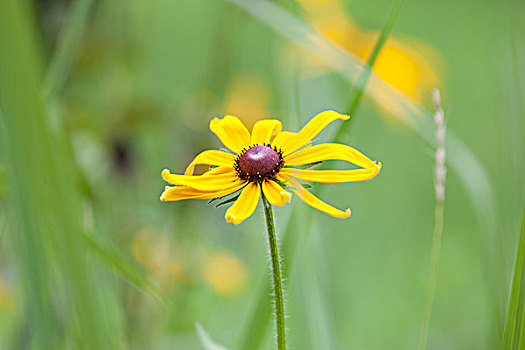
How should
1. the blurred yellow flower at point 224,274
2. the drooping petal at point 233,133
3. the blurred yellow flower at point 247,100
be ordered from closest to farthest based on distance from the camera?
the drooping petal at point 233,133, the blurred yellow flower at point 224,274, the blurred yellow flower at point 247,100

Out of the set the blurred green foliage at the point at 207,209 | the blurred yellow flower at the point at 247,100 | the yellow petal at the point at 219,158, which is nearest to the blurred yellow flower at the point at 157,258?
the blurred green foliage at the point at 207,209

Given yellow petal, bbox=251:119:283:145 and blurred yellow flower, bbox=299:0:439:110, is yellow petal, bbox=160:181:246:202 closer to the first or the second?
yellow petal, bbox=251:119:283:145

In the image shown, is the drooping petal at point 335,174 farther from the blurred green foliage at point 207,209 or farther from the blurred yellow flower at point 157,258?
the blurred yellow flower at point 157,258

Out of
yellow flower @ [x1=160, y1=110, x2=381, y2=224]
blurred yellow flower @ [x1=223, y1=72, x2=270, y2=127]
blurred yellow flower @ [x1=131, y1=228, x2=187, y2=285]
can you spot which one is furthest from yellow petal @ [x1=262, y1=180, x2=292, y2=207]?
blurred yellow flower @ [x1=223, y1=72, x2=270, y2=127]

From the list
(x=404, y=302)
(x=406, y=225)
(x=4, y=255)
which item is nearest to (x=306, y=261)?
(x=4, y=255)

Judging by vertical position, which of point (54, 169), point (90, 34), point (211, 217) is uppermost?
point (90, 34)

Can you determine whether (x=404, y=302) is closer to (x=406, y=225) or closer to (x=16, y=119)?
(x=406, y=225)
